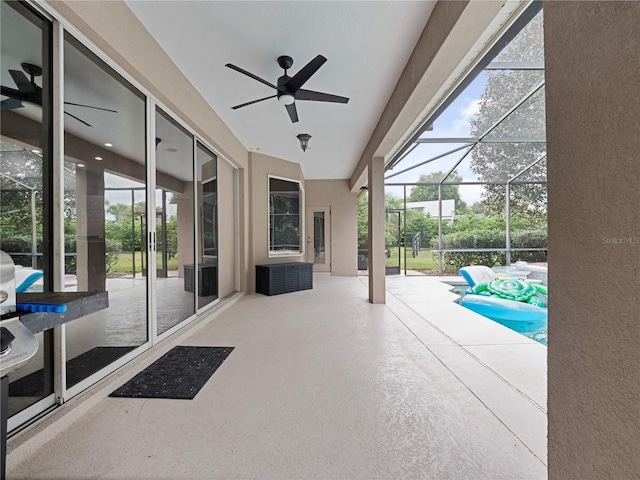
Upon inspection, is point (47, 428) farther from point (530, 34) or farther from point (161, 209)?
point (530, 34)

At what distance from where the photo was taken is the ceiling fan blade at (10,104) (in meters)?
1.53

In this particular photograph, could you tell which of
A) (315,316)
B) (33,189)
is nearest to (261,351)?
(315,316)

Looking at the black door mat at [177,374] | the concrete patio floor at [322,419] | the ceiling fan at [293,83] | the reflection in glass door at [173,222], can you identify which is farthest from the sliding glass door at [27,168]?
the ceiling fan at [293,83]

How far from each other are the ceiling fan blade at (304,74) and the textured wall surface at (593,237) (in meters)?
1.72

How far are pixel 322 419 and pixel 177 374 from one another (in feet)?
4.32

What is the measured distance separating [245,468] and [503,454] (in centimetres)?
131

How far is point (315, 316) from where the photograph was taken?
3.99 metres

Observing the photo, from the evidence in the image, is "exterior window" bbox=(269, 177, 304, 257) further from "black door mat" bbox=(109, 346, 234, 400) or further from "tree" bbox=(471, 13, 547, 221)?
"tree" bbox=(471, 13, 547, 221)

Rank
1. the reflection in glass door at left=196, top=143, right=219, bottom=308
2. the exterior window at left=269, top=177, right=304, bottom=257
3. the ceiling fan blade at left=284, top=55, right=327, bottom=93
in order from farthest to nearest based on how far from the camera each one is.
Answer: the exterior window at left=269, top=177, right=304, bottom=257 < the reflection in glass door at left=196, top=143, right=219, bottom=308 < the ceiling fan blade at left=284, top=55, right=327, bottom=93

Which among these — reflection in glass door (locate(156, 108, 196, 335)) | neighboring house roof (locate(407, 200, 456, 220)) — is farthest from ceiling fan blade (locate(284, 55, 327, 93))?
neighboring house roof (locate(407, 200, 456, 220))

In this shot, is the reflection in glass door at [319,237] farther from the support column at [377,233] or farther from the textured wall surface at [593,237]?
the textured wall surface at [593,237]

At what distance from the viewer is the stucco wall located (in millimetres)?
8617

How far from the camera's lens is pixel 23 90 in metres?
1.61

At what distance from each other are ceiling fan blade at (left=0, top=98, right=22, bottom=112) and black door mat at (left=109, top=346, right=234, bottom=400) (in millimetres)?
1917
